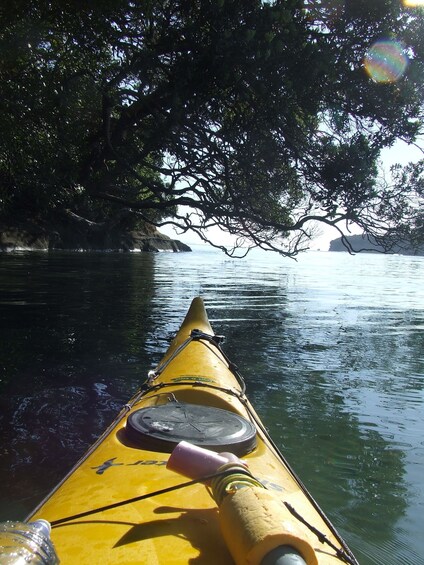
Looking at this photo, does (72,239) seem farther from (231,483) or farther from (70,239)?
(231,483)

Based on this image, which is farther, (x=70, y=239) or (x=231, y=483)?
(x=70, y=239)

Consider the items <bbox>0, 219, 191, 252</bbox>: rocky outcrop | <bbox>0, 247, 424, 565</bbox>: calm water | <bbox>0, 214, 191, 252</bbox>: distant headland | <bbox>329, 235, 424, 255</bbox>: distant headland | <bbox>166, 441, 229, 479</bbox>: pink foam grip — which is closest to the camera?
<bbox>166, 441, 229, 479</bbox>: pink foam grip

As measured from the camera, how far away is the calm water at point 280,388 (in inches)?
162

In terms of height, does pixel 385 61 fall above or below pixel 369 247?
above

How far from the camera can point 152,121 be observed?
11.4 metres

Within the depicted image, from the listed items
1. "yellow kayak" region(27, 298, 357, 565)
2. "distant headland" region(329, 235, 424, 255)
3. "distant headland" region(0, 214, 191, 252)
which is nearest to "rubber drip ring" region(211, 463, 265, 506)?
"yellow kayak" region(27, 298, 357, 565)

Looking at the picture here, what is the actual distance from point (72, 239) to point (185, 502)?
4526 cm

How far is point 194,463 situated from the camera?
215cm

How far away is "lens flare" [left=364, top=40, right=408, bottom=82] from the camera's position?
9195mm

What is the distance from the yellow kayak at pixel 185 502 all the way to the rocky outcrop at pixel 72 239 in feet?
82.8

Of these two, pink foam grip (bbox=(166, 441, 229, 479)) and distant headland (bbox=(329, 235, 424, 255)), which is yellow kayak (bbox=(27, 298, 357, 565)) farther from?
distant headland (bbox=(329, 235, 424, 255))

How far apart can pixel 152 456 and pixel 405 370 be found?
6.70 meters

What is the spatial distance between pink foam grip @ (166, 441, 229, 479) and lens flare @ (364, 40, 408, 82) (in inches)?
364

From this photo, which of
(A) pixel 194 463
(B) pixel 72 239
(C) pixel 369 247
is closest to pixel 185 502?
(A) pixel 194 463
